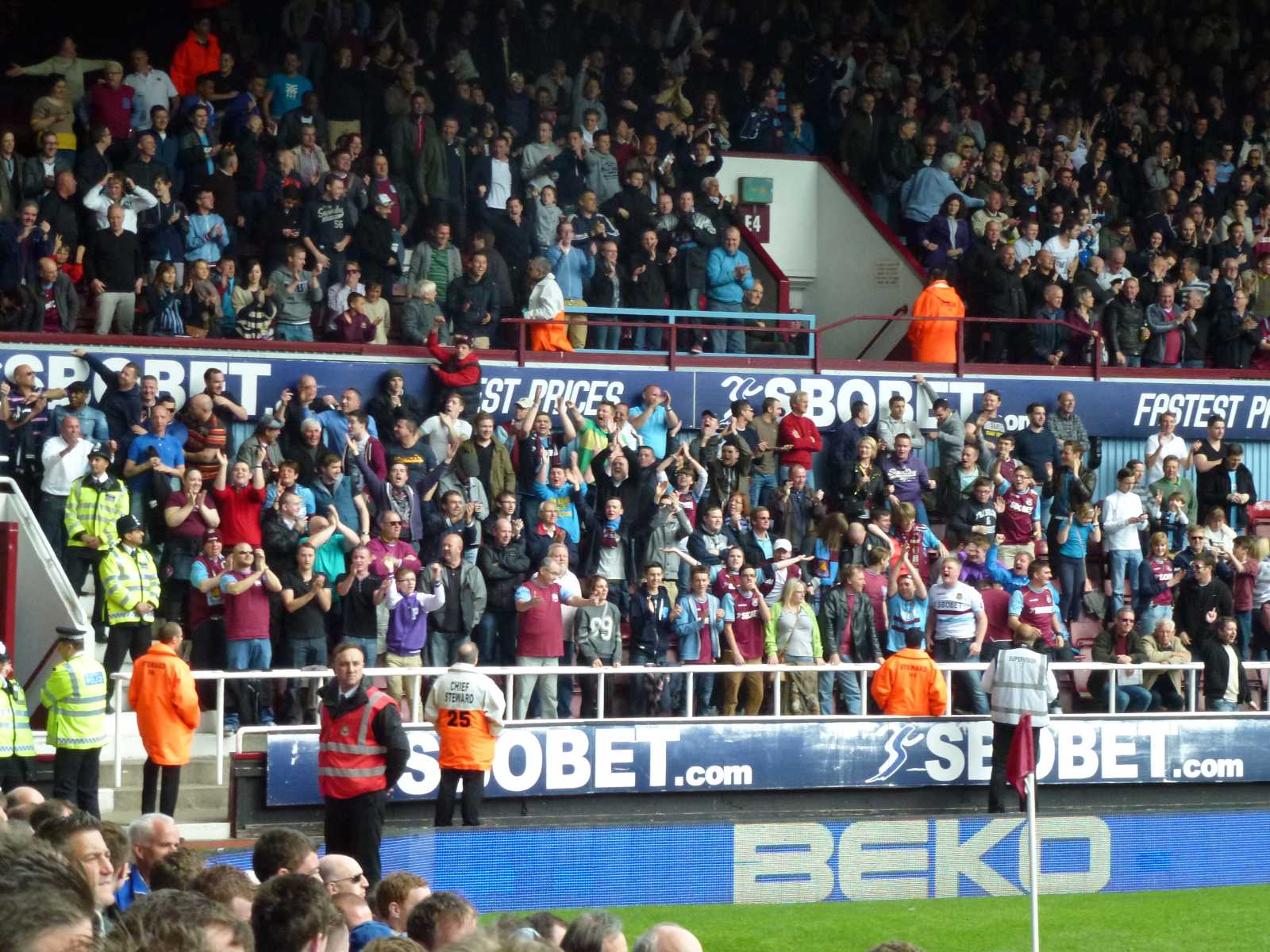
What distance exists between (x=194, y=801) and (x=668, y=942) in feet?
34.3

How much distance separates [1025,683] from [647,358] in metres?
6.83

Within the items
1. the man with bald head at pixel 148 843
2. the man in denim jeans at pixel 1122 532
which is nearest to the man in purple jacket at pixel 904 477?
the man in denim jeans at pixel 1122 532

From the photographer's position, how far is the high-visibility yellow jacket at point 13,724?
13227 mm

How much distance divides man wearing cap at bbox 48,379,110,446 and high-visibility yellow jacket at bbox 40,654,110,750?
12.6ft

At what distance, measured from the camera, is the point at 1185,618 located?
63.8 feet

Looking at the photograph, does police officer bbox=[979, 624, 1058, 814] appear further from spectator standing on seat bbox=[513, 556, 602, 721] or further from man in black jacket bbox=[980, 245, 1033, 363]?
man in black jacket bbox=[980, 245, 1033, 363]

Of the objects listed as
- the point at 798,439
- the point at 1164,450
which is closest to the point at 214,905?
the point at 798,439

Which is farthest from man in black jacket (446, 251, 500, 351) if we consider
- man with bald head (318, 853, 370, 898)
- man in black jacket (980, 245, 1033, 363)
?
man with bald head (318, 853, 370, 898)

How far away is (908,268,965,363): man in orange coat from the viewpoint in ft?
73.8

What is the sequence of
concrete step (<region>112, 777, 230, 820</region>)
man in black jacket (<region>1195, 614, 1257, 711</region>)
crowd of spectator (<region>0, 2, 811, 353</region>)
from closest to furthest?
concrete step (<region>112, 777, 230, 820</region>) < man in black jacket (<region>1195, 614, 1257, 711</region>) < crowd of spectator (<region>0, 2, 811, 353</region>)

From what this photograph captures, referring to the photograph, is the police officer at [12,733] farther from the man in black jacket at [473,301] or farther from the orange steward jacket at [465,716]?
the man in black jacket at [473,301]

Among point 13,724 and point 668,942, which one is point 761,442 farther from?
point 668,942

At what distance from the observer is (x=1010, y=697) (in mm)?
15977

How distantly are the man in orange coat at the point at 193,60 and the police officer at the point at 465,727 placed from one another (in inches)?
392
